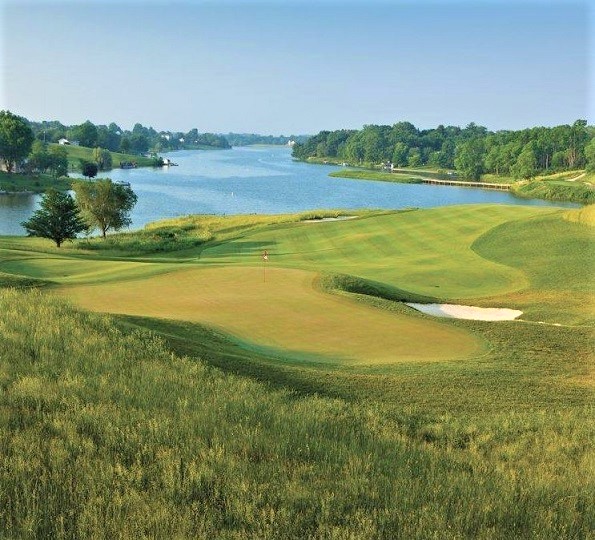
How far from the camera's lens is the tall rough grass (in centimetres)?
442

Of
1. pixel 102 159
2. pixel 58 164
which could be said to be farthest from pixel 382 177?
pixel 58 164

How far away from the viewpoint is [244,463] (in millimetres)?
5375

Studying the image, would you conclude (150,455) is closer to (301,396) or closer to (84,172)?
(301,396)

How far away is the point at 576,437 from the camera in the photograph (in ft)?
27.6

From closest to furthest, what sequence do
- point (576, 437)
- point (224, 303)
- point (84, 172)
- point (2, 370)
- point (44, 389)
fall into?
point (44, 389) < point (2, 370) < point (576, 437) < point (224, 303) < point (84, 172)

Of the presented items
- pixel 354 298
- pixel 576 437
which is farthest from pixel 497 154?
pixel 576 437

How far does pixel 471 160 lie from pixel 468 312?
130 meters

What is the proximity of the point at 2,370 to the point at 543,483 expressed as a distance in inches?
253

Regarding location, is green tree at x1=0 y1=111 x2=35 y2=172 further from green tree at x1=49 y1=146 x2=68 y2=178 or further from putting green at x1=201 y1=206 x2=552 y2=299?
putting green at x1=201 y1=206 x2=552 y2=299

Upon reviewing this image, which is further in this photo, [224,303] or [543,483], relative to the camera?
[224,303]

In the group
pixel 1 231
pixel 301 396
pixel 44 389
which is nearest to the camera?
pixel 44 389

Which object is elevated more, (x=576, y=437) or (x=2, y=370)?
(x=2, y=370)

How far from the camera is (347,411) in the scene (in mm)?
8422

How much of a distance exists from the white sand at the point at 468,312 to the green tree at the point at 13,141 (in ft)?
325
